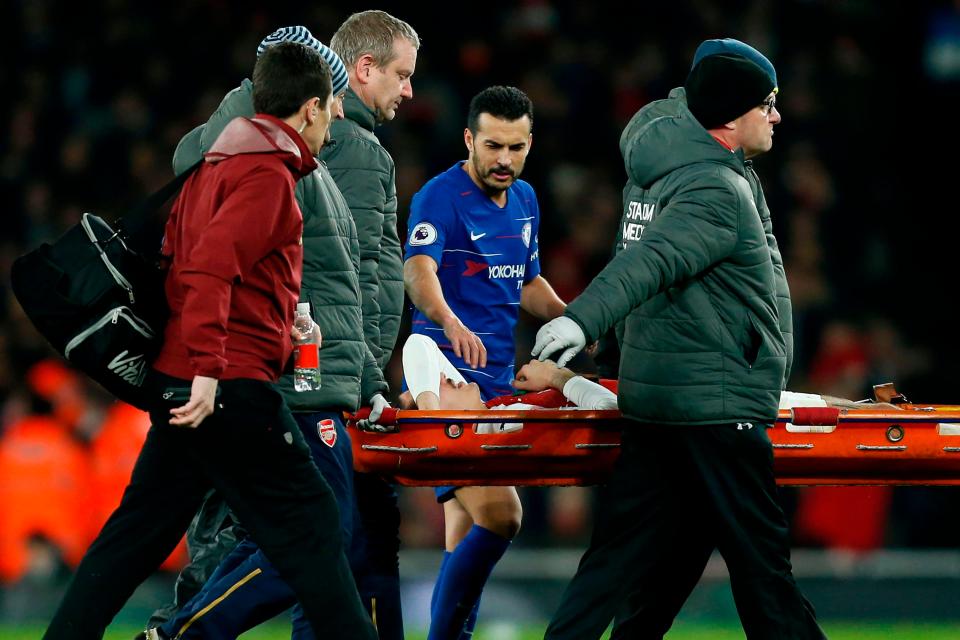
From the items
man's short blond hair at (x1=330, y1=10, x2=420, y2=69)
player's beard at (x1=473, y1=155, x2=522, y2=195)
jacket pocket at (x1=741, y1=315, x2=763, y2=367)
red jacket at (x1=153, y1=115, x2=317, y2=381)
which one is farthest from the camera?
player's beard at (x1=473, y1=155, x2=522, y2=195)

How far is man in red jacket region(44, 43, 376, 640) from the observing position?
3.88 meters

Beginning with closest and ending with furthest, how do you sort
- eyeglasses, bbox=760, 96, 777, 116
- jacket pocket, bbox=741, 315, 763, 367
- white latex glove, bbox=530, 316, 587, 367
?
white latex glove, bbox=530, 316, 587, 367 → jacket pocket, bbox=741, 315, 763, 367 → eyeglasses, bbox=760, 96, 777, 116

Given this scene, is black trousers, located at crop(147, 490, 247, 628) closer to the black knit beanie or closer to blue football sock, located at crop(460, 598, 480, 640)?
blue football sock, located at crop(460, 598, 480, 640)

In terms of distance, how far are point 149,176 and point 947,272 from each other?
5.82 m

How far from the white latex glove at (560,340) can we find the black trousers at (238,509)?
0.66 m

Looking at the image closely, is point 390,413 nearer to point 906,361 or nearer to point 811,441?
point 811,441

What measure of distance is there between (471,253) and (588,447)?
102 centimetres

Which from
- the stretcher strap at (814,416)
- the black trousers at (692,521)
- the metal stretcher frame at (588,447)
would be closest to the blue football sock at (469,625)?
the metal stretcher frame at (588,447)

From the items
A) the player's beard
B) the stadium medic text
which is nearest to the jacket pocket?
the stadium medic text

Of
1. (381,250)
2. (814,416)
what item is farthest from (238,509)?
(814,416)

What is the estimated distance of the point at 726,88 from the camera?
4461 millimetres

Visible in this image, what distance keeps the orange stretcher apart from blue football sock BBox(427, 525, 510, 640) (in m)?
0.42

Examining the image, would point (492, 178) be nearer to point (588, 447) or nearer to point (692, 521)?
point (588, 447)

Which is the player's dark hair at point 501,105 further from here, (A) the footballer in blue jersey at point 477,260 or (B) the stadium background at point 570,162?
(B) the stadium background at point 570,162
